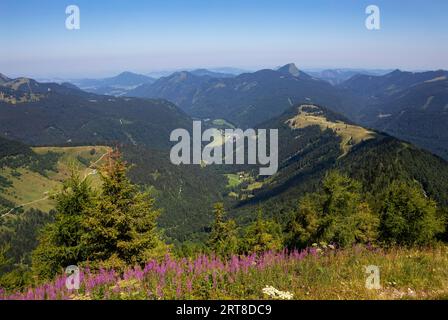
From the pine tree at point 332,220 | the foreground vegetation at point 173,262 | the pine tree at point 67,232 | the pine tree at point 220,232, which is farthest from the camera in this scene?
the pine tree at point 220,232

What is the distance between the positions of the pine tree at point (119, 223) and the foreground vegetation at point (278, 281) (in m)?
7.03

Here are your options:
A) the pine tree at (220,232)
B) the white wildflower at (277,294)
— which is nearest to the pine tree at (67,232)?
the white wildflower at (277,294)

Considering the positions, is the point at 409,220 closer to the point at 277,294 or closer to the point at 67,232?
the point at 67,232

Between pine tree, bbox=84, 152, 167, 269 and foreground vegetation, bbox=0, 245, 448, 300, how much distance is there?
7031mm

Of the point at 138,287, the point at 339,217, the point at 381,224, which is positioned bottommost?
the point at 381,224

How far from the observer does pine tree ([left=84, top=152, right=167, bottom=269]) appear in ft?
62.9

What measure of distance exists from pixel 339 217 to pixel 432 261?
1262 inches

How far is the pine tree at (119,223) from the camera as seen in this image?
62.9 feet

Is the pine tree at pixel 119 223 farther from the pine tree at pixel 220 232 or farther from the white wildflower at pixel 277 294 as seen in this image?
the pine tree at pixel 220 232

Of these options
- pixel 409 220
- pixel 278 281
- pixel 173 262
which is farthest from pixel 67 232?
pixel 409 220

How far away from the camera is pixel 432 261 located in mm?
11484

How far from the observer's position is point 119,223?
63.3ft
